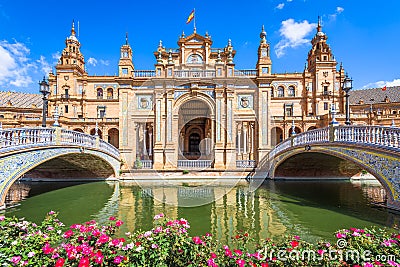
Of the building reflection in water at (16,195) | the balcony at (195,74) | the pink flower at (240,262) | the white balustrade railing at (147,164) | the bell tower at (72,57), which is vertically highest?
the bell tower at (72,57)

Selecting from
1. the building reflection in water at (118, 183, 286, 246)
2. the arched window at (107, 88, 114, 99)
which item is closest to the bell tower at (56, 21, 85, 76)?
the arched window at (107, 88, 114, 99)

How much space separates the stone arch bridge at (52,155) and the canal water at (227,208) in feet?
5.92

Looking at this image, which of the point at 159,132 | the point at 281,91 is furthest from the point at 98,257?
the point at 281,91

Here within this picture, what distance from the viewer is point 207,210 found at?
9.65 metres

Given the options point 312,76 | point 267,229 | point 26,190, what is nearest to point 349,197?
point 267,229

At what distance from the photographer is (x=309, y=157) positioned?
1536 centimetres

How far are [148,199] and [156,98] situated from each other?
10.3 m

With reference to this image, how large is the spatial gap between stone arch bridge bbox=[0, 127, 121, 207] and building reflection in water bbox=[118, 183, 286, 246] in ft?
11.6

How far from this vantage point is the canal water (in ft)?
25.1

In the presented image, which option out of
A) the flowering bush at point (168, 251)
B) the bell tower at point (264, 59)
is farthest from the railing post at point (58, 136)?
the bell tower at point (264, 59)

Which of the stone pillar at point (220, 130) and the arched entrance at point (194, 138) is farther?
the arched entrance at point (194, 138)

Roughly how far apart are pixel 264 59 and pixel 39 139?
18.4m

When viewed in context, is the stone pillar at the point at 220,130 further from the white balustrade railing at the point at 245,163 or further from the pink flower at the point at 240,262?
the pink flower at the point at 240,262

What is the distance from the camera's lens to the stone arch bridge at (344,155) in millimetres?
8180
